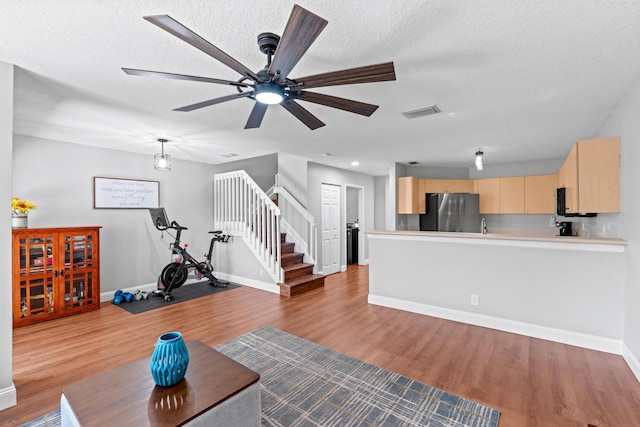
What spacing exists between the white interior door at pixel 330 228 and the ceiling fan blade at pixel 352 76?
4.78 meters

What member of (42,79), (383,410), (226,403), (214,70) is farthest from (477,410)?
(42,79)

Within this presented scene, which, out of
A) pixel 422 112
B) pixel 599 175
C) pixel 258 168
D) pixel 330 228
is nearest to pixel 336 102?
pixel 422 112

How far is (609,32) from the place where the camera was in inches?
68.7

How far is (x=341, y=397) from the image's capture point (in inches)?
86.5

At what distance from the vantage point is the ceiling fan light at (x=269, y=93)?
1750mm

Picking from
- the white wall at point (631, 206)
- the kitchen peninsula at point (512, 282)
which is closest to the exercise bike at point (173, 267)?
the kitchen peninsula at point (512, 282)

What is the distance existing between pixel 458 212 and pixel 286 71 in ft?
18.2

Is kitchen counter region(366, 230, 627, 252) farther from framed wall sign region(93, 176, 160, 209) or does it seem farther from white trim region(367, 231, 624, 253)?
framed wall sign region(93, 176, 160, 209)

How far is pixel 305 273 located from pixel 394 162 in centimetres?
297

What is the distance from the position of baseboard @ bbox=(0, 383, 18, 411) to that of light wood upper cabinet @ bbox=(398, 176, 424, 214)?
19.7ft

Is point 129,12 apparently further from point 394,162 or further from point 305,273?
point 394,162

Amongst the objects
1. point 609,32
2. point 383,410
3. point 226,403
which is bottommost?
point 383,410

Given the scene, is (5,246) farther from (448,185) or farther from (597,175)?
(448,185)

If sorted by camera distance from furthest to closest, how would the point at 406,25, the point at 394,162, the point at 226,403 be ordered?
the point at 394,162
the point at 406,25
the point at 226,403
